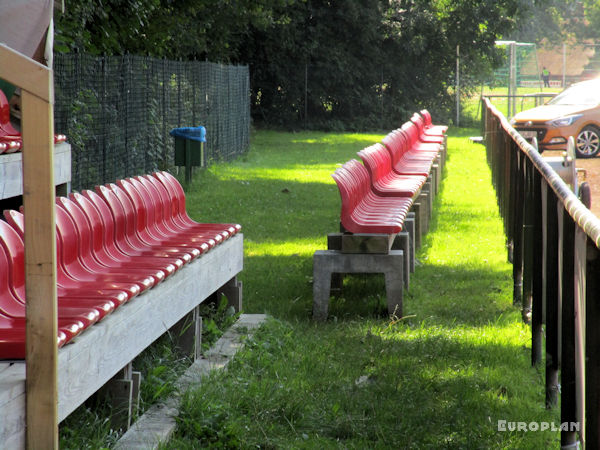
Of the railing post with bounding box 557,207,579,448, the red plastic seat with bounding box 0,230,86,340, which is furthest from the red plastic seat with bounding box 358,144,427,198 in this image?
the railing post with bounding box 557,207,579,448

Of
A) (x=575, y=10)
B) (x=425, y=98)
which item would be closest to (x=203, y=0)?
(x=425, y=98)

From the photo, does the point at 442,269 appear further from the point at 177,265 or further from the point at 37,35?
the point at 37,35

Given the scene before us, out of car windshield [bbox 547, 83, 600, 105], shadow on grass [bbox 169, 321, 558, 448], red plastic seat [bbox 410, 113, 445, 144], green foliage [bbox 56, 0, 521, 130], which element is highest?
green foliage [bbox 56, 0, 521, 130]

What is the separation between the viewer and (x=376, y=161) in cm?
976

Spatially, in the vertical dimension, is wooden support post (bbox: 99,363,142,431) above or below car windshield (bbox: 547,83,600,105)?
below

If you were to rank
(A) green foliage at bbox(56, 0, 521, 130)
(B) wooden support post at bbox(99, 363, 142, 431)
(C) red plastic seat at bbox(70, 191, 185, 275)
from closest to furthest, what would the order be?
1. (B) wooden support post at bbox(99, 363, 142, 431)
2. (C) red plastic seat at bbox(70, 191, 185, 275)
3. (A) green foliage at bbox(56, 0, 521, 130)

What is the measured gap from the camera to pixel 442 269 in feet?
29.2

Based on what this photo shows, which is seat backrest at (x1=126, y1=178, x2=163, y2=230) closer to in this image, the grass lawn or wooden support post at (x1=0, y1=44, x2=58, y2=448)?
the grass lawn

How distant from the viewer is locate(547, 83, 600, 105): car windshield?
22438 mm

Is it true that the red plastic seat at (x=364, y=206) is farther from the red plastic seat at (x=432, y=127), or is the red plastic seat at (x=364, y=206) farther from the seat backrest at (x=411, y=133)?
the red plastic seat at (x=432, y=127)

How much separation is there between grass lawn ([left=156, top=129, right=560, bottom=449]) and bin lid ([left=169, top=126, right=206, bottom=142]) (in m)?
4.51

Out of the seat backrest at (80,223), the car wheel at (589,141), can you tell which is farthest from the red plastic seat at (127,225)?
the car wheel at (589,141)

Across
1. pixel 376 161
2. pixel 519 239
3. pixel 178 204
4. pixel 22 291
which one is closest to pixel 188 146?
pixel 376 161

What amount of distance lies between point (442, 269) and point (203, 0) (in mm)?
12064
